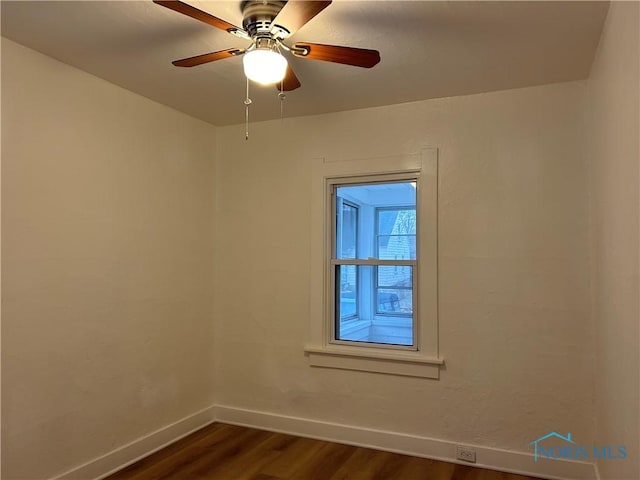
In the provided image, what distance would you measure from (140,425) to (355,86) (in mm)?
2683

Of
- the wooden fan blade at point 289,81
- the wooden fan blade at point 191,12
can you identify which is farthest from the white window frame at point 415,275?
the wooden fan blade at point 191,12

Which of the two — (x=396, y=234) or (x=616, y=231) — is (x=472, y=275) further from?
(x=616, y=231)

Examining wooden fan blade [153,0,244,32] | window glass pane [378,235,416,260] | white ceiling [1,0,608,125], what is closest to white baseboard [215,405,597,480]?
window glass pane [378,235,416,260]

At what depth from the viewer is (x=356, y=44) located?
2.45 metres

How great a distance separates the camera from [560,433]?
114 inches

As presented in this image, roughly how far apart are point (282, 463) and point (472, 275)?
5.79ft

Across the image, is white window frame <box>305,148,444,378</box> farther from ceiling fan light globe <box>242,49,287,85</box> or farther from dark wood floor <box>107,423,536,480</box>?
ceiling fan light globe <box>242,49,287,85</box>

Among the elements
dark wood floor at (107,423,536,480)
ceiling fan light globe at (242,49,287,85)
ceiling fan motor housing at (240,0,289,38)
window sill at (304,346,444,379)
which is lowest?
dark wood floor at (107,423,536,480)

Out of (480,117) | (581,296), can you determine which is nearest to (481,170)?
(480,117)

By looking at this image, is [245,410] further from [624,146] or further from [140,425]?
[624,146]

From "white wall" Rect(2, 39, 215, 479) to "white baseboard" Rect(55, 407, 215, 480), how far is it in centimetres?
6

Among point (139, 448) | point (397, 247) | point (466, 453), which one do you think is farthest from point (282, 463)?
point (397, 247)

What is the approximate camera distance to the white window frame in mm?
3229

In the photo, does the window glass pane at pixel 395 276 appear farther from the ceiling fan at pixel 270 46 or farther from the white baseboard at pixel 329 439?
the ceiling fan at pixel 270 46
